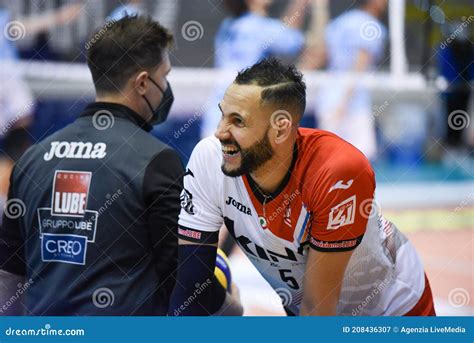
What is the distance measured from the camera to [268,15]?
208 inches

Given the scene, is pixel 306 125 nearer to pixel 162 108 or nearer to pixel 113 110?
pixel 162 108

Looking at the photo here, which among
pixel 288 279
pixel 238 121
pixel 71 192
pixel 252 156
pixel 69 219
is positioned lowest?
pixel 288 279

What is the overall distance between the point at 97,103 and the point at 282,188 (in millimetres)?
Answer: 780

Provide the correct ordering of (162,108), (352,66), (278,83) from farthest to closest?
(352,66), (162,108), (278,83)

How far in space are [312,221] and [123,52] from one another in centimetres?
98

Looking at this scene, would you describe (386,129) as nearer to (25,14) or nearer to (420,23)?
(420,23)

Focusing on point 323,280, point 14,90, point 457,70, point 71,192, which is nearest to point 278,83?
point 323,280

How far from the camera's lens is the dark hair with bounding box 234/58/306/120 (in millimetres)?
2779

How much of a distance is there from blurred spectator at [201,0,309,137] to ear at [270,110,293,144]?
1911 mm

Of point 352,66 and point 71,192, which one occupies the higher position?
point 352,66

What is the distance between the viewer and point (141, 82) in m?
2.96

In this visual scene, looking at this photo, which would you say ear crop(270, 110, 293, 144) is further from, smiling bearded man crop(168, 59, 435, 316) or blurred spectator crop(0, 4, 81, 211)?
blurred spectator crop(0, 4, 81, 211)

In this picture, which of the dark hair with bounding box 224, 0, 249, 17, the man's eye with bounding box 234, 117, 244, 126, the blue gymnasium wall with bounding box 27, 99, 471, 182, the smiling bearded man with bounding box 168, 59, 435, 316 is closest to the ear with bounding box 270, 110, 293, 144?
the smiling bearded man with bounding box 168, 59, 435, 316

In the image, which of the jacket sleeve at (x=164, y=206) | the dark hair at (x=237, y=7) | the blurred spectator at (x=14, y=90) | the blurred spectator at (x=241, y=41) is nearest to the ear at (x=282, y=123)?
the jacket sleeve at (x=164, y=206)
